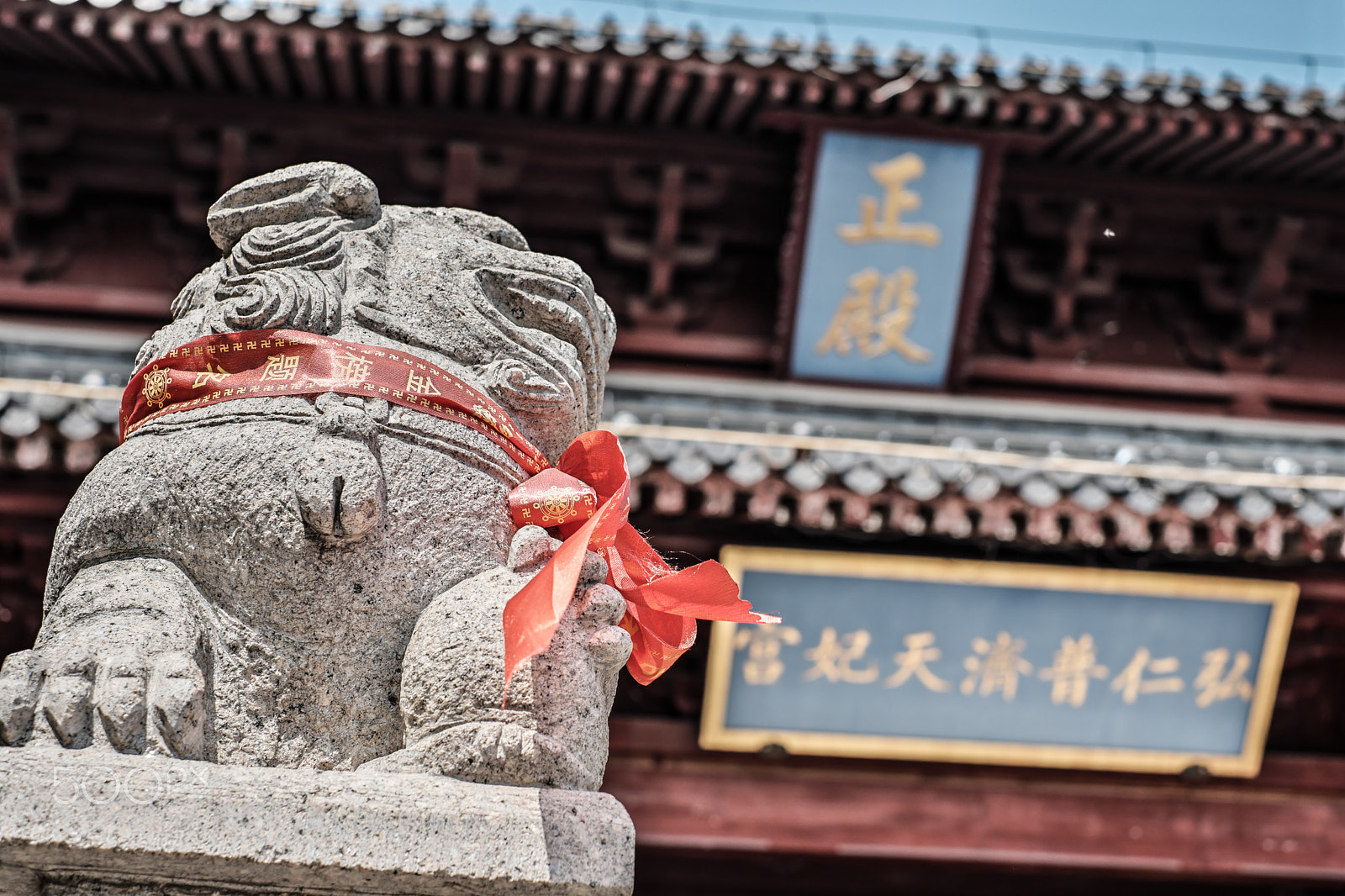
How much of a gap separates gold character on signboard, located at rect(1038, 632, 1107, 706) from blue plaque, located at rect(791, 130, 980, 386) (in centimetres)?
155

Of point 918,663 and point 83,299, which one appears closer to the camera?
point 918,663

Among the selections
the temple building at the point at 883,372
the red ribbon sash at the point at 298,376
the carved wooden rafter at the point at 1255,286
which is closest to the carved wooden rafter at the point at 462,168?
the temple building at the point at 883,372

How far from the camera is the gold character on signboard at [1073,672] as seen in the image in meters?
5.72

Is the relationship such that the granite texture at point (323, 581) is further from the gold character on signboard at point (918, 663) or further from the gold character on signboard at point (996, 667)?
the gold character on signboard at point (996, 667)

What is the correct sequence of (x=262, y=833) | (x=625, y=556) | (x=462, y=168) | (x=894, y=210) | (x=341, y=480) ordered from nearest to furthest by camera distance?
(x=262, y=833)
(x=341, y=480)
(x=625, y=556)
(x=462, y=168)
(x=894, y=210)

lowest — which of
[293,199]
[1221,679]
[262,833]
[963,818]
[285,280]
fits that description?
[963,818]

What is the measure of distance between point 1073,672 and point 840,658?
1.09 meters

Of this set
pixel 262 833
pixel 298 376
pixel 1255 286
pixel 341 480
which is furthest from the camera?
pixel 1255 286

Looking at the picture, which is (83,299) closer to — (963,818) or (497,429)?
(963,818)

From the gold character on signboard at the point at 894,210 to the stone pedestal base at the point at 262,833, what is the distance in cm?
516

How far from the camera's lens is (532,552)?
1668 millimetres

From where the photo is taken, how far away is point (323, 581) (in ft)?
5.29

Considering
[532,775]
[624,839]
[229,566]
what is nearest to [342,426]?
[229,566]

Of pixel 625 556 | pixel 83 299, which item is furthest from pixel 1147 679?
pixel 83 299
